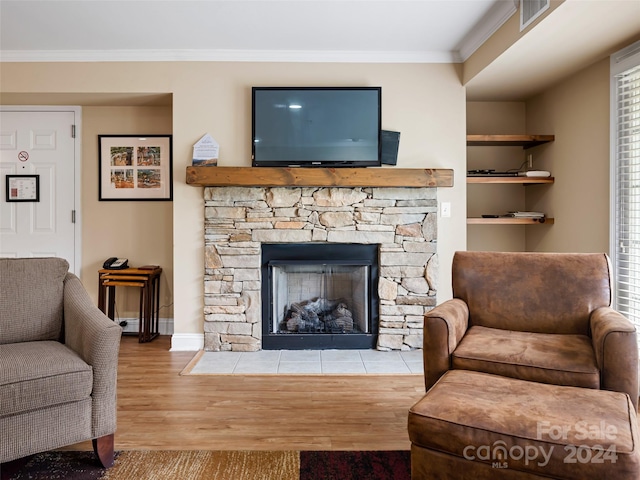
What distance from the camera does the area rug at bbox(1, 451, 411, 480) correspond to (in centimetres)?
181

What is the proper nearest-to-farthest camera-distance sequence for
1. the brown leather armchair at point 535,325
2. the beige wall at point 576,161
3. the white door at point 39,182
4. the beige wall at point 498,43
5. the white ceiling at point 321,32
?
the brown leather armchair at point 535,325 < the beige wall at point 498,43 < the white ceiling at point 321,32 < the beige wall at point 576,161 < the white door at point 39,182

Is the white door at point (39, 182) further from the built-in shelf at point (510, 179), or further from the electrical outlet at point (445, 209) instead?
the built-in shelf at point (510, 179)

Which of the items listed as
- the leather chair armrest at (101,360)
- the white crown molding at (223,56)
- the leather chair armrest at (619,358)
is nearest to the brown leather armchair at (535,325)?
the leather chair armrest at (619,358)

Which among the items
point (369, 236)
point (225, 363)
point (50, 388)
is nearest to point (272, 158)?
point (369, 236)

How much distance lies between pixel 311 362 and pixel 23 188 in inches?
124

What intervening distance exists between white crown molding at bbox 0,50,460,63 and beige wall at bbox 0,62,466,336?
4 centimetres

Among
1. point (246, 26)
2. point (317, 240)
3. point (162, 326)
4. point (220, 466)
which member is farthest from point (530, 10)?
point (162, 326)

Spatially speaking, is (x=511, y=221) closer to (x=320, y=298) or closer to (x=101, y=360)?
(x=320, y=298)

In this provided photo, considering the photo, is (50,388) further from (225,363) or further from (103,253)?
(103,253)

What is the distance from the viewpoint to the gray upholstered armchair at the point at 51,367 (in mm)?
1710

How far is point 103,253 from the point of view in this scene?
4.16 metres

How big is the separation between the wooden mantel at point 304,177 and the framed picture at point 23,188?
1.77m

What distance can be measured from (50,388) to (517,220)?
3.46 meters

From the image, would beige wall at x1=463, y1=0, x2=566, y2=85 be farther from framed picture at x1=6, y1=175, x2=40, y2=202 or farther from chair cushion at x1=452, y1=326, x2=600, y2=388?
framed picture at x1=6, y1=175, x2=40, y2=202
